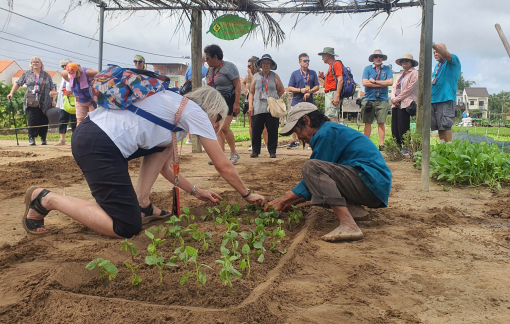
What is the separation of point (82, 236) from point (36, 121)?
8487 millimetres

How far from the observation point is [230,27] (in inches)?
325

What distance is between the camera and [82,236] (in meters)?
3.30

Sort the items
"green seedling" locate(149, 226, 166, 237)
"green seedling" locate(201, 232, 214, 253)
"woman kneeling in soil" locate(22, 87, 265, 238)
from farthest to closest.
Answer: "green seedling" locate(149, 226, 166, 237), "woman kneeling in soil" locate(22, 87, 265, 238), "green seedling" locate(201, 232, 214, 253)

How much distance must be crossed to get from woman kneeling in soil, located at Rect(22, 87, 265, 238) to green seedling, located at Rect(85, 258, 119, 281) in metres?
0.74

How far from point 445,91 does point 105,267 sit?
19.8 ft

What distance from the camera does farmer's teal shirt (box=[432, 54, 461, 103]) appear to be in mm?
6652

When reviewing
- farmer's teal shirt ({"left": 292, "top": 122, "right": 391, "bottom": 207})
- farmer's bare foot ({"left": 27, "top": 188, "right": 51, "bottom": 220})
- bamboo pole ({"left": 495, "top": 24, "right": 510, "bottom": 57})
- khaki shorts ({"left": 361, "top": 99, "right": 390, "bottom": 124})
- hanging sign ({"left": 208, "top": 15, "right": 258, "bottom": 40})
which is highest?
hanging sign ({"left": 208, "top": 15, "right": 258, "bottom": 40})

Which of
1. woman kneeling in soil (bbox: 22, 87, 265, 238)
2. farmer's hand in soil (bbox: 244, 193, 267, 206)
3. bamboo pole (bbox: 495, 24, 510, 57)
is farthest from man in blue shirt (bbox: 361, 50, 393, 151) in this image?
woman kneeling in soil (bbox: 22, 87, 265, 238)

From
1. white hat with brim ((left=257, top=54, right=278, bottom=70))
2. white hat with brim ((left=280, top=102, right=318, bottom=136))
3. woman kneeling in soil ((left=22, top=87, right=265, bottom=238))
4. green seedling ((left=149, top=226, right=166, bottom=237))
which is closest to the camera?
woman kneeling in soil ((left=22, top=87, right=265, bottom=238))

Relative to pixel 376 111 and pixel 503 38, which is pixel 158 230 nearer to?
pixel 503 38

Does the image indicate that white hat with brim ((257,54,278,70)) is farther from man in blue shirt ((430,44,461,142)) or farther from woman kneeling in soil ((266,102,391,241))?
woman kneeling in soil ((266,102,391,241))

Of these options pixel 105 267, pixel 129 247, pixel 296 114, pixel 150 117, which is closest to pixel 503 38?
pixel 296 114

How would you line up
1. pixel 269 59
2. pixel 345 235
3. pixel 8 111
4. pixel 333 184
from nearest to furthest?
pixel 345 235
pixel 333 184
pixel 269 59
pixel 8 111

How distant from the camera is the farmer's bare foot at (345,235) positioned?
3178 mm
